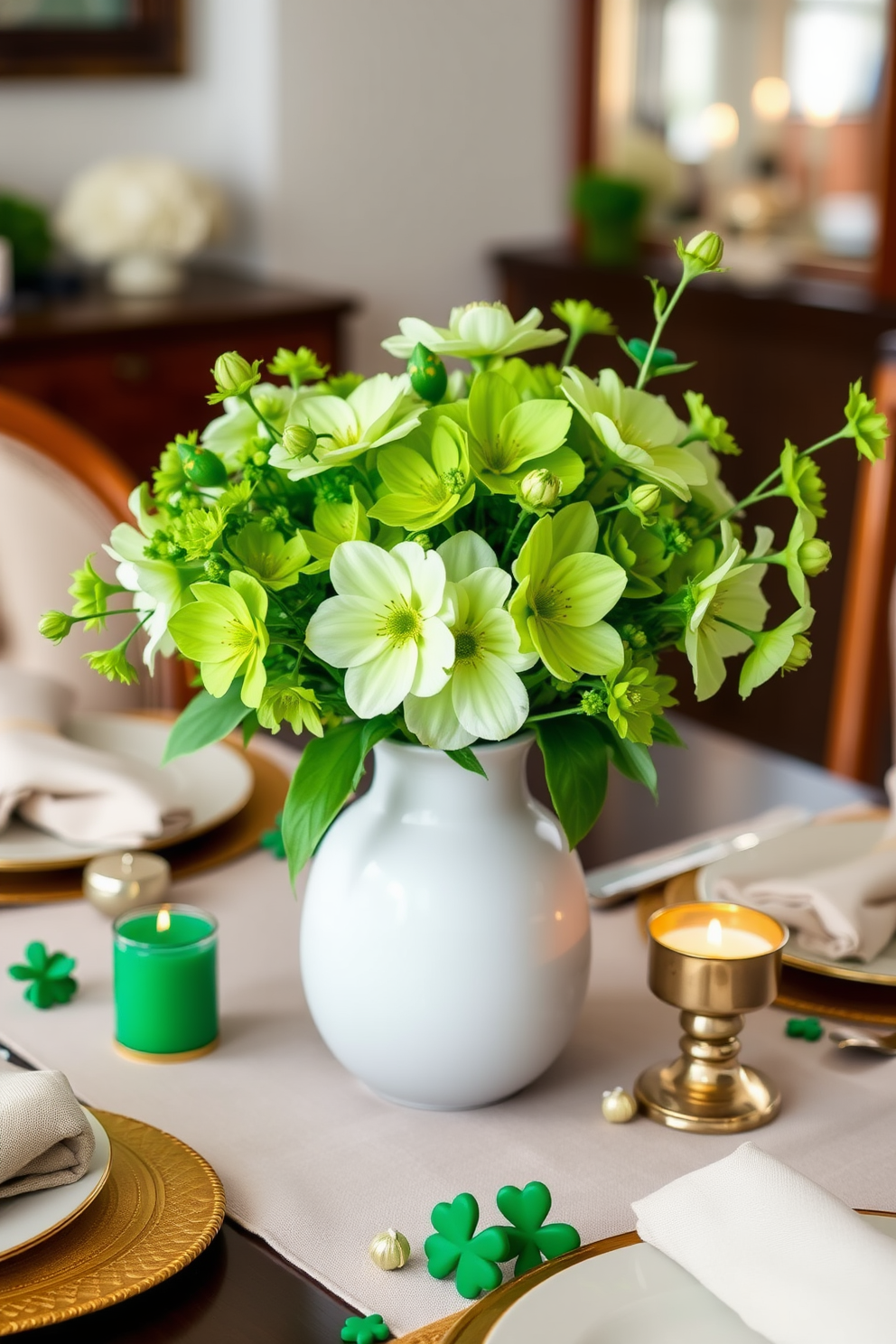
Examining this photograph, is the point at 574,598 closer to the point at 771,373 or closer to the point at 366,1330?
the point at 366,1330

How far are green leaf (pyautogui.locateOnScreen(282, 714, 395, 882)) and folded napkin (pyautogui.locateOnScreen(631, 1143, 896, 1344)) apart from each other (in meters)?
0.24

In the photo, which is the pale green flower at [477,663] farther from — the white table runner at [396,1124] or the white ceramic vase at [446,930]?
the white table runner at [396,1124]

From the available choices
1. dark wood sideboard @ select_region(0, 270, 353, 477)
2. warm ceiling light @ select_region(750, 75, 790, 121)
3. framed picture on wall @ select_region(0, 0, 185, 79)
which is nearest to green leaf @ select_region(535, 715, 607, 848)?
dark wood sideboard @ select_region(0, 270, 353, 477)

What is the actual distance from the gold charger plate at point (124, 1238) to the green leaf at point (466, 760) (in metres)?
0.24

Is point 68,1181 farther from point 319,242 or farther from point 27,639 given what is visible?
point 319,242

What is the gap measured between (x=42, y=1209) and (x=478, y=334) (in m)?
0.49

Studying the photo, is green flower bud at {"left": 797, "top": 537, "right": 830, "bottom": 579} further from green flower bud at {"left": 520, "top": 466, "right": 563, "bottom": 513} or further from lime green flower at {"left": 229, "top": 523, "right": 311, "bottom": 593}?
lime green flower at {"left": 229, "top": 523, "right": 311, "bottom": 593}

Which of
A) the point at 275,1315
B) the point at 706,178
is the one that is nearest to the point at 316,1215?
the point at 275,1315

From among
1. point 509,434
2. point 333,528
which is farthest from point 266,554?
point 509,434

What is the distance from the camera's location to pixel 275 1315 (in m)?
0.73

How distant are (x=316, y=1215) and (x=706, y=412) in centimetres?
47

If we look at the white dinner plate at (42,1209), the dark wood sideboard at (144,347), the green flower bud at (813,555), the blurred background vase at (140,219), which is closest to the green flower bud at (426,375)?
the green flower bud at (813,555)

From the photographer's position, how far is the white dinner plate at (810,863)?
1.01 meters

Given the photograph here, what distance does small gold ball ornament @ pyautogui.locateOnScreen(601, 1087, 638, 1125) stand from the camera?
0.88m
